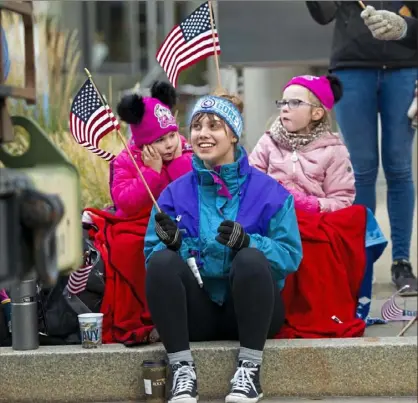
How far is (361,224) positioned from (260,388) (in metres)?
0.92

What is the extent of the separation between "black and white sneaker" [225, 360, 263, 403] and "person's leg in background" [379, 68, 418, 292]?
1.77 metres

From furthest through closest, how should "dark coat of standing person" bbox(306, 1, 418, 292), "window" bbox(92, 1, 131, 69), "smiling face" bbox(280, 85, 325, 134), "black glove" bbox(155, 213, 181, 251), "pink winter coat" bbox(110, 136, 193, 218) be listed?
"window" bbox(92, 1, 131, 69), "dark coat of standing person" bbox(306, 1, 418, 292), "smiling face" bbox(280, 85, 325, 134), "pink winter coat" bbox(110, 136, 193, 218), "black glove" bbox(155, 213, 181, 251)

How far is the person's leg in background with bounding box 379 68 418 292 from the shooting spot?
17.2ft

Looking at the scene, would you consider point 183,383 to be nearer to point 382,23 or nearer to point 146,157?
point 146,157

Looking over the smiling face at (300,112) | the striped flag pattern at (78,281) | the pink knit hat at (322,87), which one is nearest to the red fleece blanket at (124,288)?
the striped flag pattern at (78,281)

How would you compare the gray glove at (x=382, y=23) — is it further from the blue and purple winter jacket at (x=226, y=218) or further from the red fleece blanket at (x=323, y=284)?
the blue and purple winter jacket at (x=226, y=218)

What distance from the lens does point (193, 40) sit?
4.69m

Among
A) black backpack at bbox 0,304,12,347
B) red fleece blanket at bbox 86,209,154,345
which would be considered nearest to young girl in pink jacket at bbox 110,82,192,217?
red fleece blanket at bbox 86,209,154,345

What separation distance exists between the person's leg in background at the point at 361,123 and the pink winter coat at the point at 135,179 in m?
1.10

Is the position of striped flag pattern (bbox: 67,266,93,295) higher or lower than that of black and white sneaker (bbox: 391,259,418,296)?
higher

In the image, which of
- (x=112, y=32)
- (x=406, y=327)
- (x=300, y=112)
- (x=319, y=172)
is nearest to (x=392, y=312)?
(x=406, y=327)

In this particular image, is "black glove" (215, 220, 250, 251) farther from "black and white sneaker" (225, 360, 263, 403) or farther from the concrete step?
the concrete step

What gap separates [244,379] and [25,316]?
35.1 inches

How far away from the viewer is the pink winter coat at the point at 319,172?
14.9ft
